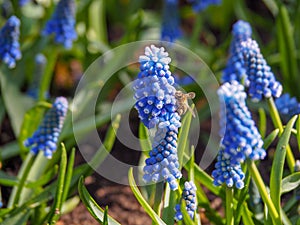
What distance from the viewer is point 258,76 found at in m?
2.87

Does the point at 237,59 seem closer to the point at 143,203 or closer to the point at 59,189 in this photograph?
the point at 143,203

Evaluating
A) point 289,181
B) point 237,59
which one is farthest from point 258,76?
point 289,181

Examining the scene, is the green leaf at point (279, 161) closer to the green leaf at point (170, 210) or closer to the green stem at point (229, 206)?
the green stem at point (229, 206)

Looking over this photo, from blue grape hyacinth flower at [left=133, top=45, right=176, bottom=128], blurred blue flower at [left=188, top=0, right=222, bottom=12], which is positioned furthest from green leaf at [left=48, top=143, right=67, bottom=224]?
blurred blue flower at [left=188, top=0, right=222, bottom=12]

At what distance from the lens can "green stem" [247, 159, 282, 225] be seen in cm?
251

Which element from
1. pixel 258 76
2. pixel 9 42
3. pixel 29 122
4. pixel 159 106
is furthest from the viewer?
pixel 29 122

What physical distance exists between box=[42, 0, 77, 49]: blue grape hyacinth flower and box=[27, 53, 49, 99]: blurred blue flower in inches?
17.3

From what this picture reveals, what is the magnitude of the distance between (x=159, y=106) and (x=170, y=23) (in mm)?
1982

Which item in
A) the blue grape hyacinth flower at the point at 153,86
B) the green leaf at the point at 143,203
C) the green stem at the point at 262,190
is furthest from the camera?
the green leaf at the point at 143,203

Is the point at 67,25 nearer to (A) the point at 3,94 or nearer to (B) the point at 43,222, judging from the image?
(A) the point at 3,94

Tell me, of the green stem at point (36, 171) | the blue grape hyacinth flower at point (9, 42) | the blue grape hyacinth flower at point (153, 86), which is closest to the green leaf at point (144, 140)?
the blue grape hyacinth flower at point (153, 86)

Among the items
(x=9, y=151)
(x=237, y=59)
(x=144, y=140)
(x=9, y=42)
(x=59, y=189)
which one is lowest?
(x=59, y=189)

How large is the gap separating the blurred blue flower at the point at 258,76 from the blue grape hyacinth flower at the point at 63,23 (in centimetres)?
135

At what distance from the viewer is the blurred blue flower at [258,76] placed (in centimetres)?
287
